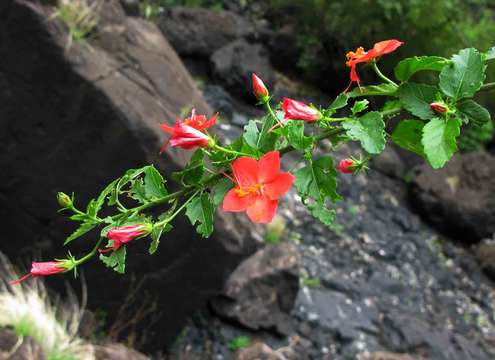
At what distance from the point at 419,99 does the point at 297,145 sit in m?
0.14

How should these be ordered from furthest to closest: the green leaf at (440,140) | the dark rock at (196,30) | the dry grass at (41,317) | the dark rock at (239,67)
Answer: the dark rock at (196,30) → the dark rock at (239,67) → the dry grass at (41,317) → the green leaf at (440,140)

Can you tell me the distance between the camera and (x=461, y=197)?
609 centimetres

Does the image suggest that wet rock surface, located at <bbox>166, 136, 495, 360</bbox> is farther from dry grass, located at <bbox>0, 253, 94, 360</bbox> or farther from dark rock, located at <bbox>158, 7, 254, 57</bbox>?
dark rock, located at <bbox>158, 7, 254, 57</bbox>

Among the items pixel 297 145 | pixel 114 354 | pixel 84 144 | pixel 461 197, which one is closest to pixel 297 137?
pixel 297 145

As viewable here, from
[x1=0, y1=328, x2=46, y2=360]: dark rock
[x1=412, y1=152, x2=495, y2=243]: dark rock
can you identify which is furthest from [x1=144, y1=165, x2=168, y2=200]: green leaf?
[x1=412, y1=152, x2=495, y2=243]: dark rock

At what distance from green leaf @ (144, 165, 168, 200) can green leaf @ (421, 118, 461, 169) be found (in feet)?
0.95

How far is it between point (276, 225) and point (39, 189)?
1924mm

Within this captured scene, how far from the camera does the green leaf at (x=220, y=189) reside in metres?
0.64

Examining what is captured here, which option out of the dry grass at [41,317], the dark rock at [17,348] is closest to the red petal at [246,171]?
the dark rock at [17,348]

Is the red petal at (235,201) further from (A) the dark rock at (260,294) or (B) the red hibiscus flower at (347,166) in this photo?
(A) the dark rock at (260,294)

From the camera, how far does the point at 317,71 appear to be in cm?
788

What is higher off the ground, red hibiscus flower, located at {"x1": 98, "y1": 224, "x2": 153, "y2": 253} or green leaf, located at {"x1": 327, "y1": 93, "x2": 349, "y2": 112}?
red hibiscus flower, located at {"x1": 98, "y1": 224, "x2": 153, "y2": 253}

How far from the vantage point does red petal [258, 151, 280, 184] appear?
0.58 metres

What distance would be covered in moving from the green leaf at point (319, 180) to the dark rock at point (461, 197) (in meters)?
5.67
